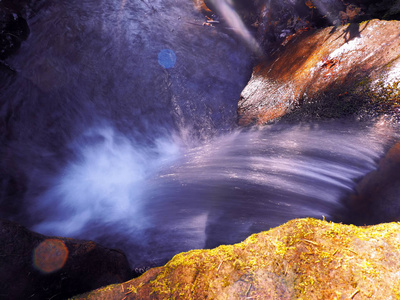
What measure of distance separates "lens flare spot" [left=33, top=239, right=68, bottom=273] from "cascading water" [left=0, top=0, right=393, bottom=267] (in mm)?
1647

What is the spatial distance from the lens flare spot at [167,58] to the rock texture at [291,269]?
5.57m

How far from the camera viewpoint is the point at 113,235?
419 cm

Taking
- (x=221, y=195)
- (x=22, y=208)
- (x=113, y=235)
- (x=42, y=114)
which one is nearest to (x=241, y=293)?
(x=221, y=195)

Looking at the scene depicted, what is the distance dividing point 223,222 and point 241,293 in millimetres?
1876

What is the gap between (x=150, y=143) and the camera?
225 inches

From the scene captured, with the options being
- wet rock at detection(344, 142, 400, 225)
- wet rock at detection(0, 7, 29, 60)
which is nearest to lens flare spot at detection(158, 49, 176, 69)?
wet rock at detection(0, 7, 29, 60)

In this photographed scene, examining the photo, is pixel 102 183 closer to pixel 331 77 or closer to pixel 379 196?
pixel 379 196

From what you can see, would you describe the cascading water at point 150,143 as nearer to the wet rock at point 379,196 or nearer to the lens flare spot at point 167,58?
the lens flare spot at point 167,58

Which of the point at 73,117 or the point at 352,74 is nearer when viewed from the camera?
the point at 352,74

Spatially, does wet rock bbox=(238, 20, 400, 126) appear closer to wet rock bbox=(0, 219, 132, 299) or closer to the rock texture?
the rock texture

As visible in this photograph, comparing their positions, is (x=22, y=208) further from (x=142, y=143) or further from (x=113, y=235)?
(x=142, y=143)

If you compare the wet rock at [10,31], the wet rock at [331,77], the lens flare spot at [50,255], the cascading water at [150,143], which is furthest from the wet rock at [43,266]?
the wet rock at [10,31]

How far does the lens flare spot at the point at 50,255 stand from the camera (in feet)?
7.60

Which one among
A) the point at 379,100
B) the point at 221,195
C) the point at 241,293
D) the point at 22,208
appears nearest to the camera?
the point at 241,293
